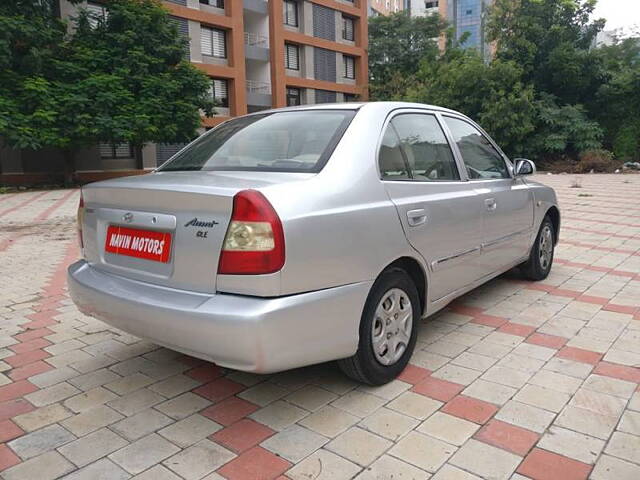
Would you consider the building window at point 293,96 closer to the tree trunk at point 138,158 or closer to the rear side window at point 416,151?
the tree trunk at point 138,158

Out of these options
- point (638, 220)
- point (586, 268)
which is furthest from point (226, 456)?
point (638, 220)

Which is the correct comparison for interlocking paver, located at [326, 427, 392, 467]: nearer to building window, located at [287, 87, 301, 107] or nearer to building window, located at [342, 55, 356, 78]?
building window, located at [287, 87, 301, 107]

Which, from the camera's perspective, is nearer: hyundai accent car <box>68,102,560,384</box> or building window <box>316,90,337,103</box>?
hyundai accent car <box>68,102,560,384</box>

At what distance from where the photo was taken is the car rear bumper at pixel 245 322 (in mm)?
2264

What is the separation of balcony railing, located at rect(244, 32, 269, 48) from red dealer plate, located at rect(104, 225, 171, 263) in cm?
2930

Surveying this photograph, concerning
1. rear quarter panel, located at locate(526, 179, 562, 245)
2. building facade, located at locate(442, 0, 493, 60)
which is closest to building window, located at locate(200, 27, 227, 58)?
rear quarter panel, located at locate(526, 179, 562, 245)

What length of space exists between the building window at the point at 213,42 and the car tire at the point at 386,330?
2613cm

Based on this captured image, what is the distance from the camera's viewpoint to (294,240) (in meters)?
2.35

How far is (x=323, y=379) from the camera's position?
3.08 metres

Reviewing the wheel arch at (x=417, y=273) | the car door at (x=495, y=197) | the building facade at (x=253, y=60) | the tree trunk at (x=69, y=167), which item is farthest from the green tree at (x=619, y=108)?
the wheel arch at (x=417, y=273)

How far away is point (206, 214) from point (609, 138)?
85.6ft

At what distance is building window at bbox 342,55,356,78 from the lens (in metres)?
35.0

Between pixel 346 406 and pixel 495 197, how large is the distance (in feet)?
7.04

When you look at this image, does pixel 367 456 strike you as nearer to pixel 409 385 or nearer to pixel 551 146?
pixel 409 385
